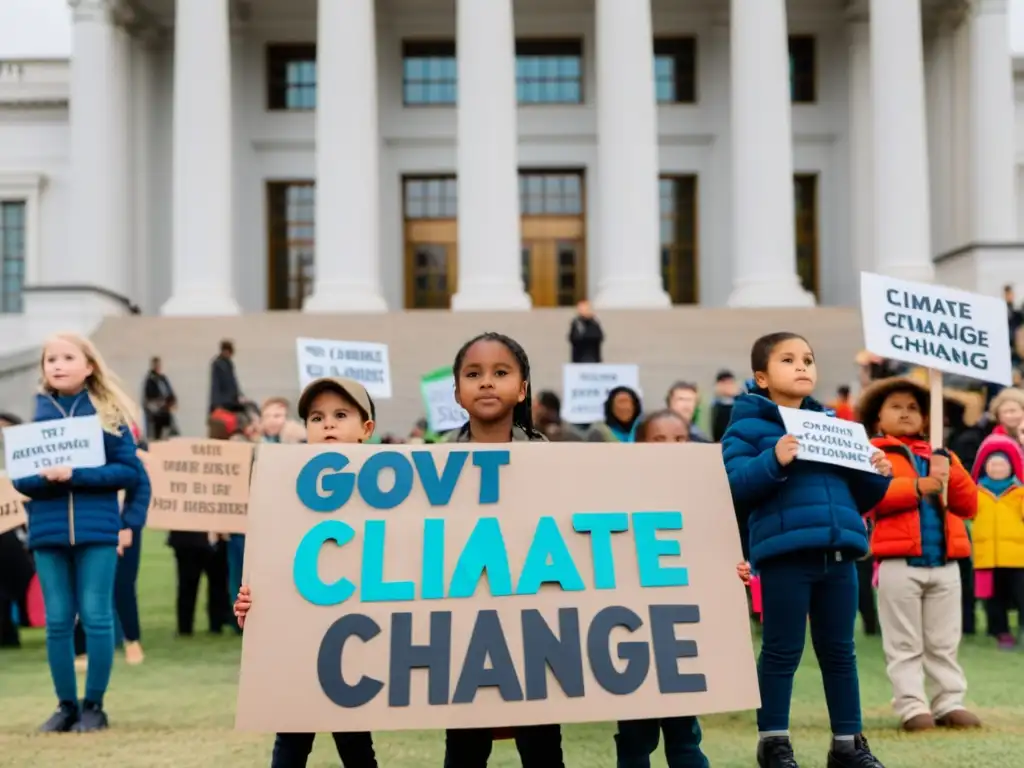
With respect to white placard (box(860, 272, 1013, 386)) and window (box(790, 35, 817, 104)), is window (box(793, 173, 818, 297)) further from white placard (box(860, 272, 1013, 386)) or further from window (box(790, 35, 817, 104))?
white placard (box(860, 272, 1013, 386))

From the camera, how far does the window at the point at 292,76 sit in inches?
1337

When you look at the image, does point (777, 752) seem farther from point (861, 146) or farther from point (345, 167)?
point (861, 146)

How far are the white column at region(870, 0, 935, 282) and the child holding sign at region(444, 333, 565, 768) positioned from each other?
979 inches

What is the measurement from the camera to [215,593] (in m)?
10.2

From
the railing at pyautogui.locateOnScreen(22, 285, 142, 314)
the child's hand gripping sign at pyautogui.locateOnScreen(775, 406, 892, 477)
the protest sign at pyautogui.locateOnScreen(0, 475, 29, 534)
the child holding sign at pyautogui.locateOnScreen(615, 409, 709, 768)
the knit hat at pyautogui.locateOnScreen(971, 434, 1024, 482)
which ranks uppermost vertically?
the railing at pyautogui.locateOnScreen(22, 285, 142, 314)

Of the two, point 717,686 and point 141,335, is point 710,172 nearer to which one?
point 141,335

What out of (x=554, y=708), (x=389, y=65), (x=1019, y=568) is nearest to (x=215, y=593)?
(x=1019, y=568)

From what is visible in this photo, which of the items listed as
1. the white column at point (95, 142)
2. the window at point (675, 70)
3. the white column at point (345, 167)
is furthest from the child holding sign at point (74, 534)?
the window at point (675, 70)

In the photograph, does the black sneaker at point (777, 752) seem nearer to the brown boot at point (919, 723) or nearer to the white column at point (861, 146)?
the brown boot at point (919, 723)

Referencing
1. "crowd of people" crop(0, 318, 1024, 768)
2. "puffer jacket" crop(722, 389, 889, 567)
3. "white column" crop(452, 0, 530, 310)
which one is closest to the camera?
"crowd of people" crop(0, 318, 1024, 768)

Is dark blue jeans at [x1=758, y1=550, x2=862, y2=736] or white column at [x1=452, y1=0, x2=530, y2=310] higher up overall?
white column at [x1=452, y1=0, x2=530, y2=310]

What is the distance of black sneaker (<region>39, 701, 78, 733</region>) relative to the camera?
6.12m

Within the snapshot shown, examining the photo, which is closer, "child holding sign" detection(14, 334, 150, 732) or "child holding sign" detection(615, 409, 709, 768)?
"child holding sign" detection(615, 409, 709, 768)

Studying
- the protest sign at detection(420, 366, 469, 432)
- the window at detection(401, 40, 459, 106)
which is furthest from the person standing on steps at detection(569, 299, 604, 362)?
the window at detection(401, 40, 459, 106)
